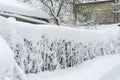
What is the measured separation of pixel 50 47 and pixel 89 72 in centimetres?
106

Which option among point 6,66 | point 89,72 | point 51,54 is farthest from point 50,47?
point 6,66

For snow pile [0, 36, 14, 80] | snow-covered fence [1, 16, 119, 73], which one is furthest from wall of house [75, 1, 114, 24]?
snow pile [0, 36, 14, 80]

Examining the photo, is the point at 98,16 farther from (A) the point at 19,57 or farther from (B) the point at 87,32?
(A) the point at 19,57

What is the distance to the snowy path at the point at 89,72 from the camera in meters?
6.83

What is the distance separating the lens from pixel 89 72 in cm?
758

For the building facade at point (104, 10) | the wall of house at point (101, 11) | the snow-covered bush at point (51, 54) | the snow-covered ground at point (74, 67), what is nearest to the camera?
the snow-covered ground at point (74, 67)

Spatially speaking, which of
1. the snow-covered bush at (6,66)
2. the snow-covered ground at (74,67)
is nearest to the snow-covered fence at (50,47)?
the snow-covered ground at (74,67)

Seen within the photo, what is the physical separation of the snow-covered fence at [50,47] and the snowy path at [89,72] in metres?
0.23

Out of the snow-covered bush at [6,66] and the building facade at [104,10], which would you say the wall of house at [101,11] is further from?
the snow-covered bush at [6,66]

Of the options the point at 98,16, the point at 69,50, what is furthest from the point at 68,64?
the point at 98,16

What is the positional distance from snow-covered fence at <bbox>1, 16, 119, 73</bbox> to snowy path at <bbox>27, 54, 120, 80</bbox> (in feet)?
0.75

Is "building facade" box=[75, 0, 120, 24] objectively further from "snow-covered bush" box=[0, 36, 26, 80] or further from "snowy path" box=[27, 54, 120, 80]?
"snow-covered bush" box=[0, 36, 26, 80]

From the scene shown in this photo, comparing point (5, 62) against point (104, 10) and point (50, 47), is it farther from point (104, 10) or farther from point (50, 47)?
point (104, 10)

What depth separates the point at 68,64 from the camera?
841 cm
